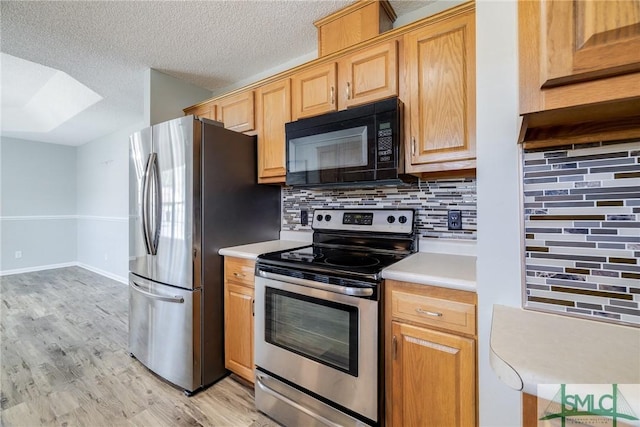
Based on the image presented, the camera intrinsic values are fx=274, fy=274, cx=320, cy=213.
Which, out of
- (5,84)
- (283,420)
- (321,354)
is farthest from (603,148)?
(5,84)

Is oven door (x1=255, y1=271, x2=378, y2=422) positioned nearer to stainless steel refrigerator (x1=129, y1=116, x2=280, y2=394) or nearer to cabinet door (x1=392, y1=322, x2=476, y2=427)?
cabinet door (x1=392, y1=322, x2=476, y2=427)

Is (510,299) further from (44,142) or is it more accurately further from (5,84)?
(44,142)

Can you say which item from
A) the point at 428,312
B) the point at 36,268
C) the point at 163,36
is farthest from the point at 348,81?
the point at 36,268

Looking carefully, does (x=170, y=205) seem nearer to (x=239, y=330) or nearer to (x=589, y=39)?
(x=239, y=330)

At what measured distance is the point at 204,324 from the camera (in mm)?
1848

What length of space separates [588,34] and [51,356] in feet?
11.8

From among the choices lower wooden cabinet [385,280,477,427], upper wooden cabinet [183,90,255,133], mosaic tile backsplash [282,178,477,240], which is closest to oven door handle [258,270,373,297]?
lower wooden cabinet [385,280,477,427]

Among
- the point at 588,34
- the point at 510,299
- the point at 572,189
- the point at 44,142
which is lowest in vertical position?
the point at 510,299

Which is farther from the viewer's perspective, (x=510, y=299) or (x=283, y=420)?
(x=283, y=420)

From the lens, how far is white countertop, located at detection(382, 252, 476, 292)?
3.66ft

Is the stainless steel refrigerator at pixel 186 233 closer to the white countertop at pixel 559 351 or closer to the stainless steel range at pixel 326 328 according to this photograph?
the stainless steel range at pixel 326 328

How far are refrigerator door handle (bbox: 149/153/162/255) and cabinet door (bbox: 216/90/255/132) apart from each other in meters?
0.65

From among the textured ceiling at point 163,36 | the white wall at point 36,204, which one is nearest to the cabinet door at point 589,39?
the textured ceiling at point 163,36

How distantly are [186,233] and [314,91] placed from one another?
128cm
